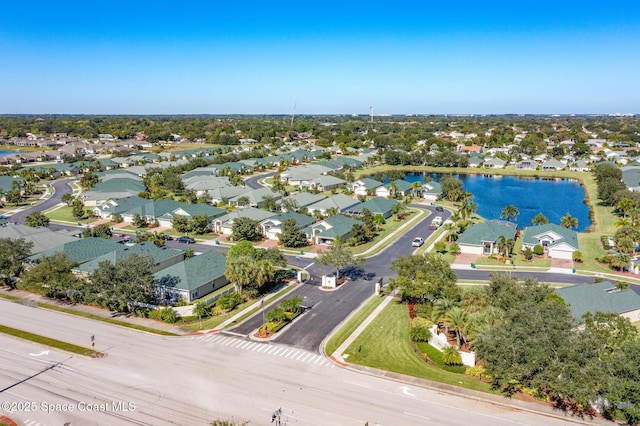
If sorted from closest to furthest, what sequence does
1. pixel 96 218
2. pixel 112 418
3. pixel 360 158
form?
pixel 112 418
pixel 96 218
pixel 360 158

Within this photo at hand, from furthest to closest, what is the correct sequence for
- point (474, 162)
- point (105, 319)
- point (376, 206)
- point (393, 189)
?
point (474, 162) < point (393, 189) < point (376, 206) < point (105, 319)

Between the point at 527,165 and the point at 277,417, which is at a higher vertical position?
the point at 527,165

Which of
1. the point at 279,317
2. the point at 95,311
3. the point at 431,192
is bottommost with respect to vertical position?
the point at 95,311

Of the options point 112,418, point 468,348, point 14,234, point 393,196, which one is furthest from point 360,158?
point 112,418

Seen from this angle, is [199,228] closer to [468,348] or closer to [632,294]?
[468,348]

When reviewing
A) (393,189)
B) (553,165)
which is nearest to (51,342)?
(393,189)

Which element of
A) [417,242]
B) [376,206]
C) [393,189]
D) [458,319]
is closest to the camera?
[458,319]

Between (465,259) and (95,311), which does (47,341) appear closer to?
(95,311)
